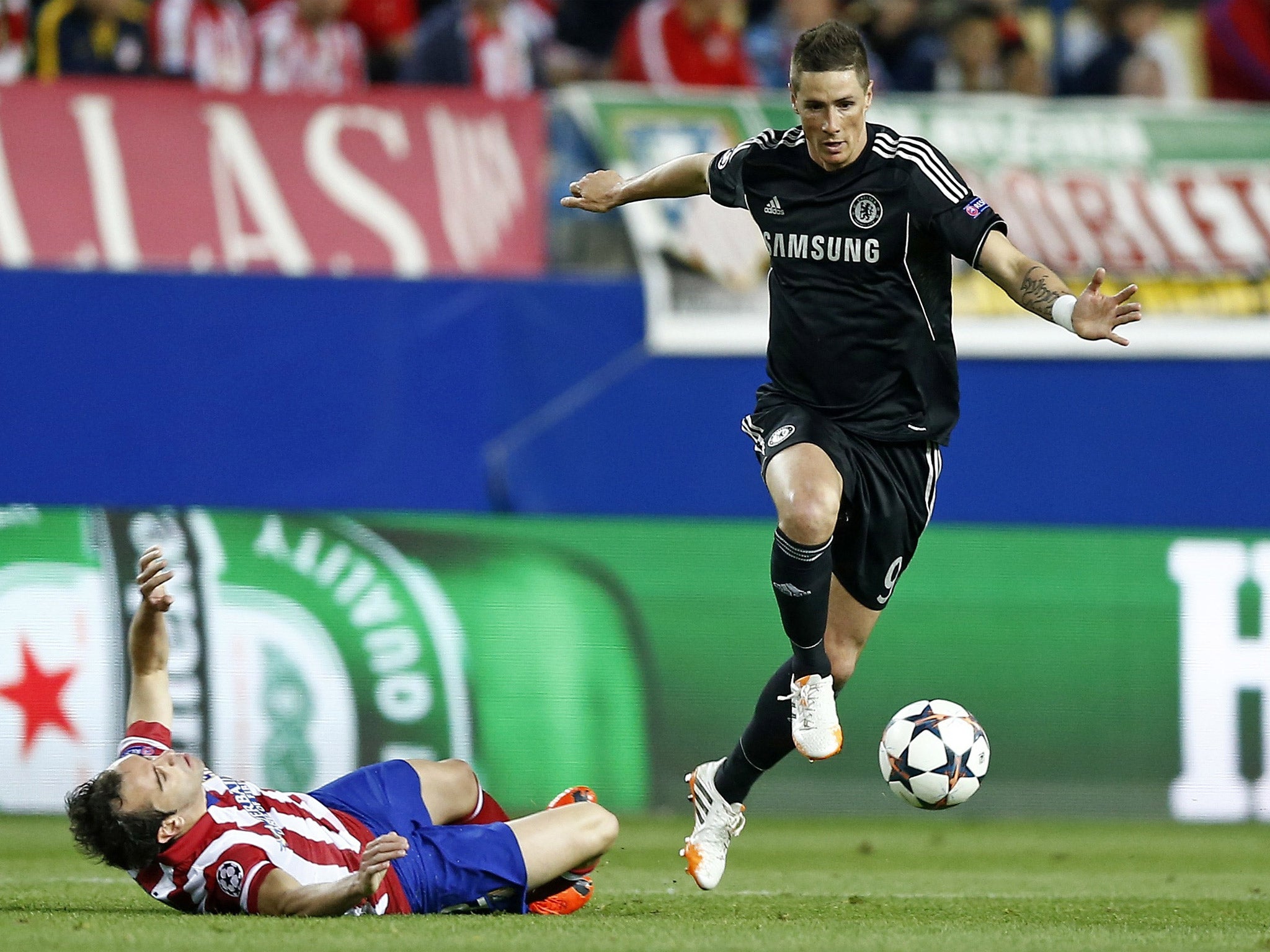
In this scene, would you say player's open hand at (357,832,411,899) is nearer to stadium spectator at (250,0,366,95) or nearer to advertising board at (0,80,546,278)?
advertising board at (0,80,546,278)

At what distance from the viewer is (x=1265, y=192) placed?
37.4 ft

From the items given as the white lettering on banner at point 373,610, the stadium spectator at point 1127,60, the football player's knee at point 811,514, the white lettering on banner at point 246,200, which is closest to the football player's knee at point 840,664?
the football player's knee at point 811,514

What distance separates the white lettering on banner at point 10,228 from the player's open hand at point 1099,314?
660cm

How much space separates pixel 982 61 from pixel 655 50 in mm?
2066

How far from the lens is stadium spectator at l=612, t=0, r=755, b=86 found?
1173 cm

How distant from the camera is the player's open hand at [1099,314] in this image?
17.3 ft

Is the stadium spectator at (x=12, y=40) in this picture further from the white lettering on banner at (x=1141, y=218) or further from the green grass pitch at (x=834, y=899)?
the white lettering on banner at (x=1141, y=218)

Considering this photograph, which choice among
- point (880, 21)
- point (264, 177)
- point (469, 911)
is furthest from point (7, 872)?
point (880, 21)

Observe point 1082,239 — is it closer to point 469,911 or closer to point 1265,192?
point 1265,192

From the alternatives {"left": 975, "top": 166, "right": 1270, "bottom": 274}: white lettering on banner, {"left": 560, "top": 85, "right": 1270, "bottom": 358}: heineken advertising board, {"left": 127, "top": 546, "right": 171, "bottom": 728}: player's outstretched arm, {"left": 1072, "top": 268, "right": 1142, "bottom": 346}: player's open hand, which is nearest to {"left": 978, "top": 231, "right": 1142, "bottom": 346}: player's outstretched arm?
{"left": 1072, "top": 268, "right": 1142, "bottom": 346}: player's open hand

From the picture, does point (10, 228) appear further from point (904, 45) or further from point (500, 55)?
point (904, 45)

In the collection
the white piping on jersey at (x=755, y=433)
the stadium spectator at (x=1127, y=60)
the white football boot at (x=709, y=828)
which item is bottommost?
the white football boot at (x=709, y=828)

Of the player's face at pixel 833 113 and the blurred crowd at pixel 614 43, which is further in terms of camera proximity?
the blurred crowd at pixel 614 43

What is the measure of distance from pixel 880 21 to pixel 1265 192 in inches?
106
